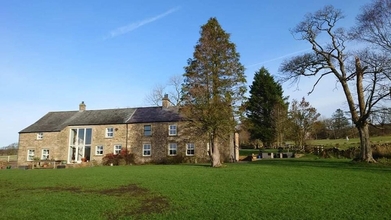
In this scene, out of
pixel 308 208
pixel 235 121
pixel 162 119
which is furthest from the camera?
pixel 162 119

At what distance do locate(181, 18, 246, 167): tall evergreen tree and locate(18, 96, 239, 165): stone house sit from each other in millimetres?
7697

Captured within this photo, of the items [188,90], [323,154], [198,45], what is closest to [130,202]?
[188,90]

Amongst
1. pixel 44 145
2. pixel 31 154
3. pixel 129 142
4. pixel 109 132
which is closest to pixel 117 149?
pixel 129 142

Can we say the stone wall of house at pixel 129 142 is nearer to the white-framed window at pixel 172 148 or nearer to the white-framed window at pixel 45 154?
the white-framed window at pixel 172 148

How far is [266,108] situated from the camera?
44.9m

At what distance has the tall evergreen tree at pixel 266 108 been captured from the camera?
42719 mm

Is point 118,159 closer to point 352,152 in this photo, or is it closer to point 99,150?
point 99,150

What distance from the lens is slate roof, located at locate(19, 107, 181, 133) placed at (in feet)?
111

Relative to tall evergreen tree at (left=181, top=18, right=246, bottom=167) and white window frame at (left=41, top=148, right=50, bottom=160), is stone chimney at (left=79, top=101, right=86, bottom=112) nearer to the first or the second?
white window frame at (left=41, top=148, right=50, bottom=160)

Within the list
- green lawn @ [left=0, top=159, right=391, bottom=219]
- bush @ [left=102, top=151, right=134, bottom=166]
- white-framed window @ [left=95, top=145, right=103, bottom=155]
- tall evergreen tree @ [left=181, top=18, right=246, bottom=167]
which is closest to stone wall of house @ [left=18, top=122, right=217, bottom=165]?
white-framed window @ [left=95, top=145, right=103, bottom=155]

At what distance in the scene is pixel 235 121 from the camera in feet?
76.2

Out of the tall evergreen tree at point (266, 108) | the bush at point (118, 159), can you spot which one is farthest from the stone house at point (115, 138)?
the tall evergreen tree at point (266, 108)

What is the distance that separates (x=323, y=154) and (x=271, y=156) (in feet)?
19.7

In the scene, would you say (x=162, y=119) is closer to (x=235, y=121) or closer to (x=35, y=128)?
(x=235, y=121)
